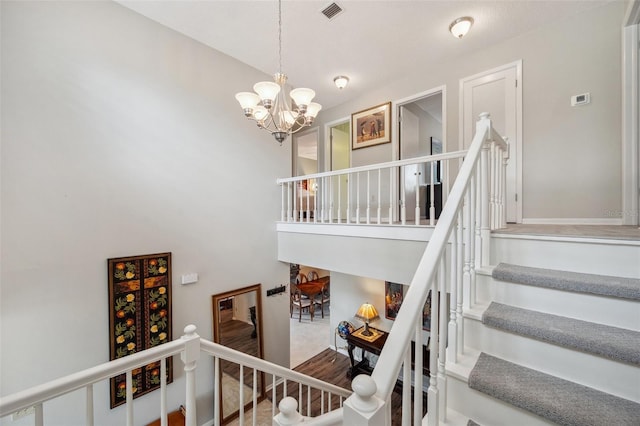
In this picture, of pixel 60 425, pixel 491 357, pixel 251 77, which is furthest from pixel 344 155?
pixel 60 425

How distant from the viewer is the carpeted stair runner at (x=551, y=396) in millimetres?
919

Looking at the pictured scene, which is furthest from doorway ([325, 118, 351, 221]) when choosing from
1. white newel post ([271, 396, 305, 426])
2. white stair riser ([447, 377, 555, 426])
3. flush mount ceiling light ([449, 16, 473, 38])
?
white newel post ([271, 396, 305, 426])

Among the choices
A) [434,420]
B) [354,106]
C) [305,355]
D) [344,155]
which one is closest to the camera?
[434,420]

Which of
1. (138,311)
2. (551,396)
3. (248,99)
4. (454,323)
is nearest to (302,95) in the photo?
(248,99)

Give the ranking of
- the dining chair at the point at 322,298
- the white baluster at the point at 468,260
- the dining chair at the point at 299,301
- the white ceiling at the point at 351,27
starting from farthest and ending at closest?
the dining chair at the point at 322,298 < the dining chair at the point at 299,301 < the white ceiling at the point at 351,27 < the white baluster at the point at 468,260

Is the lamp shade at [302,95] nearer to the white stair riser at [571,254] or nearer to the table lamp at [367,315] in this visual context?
the white stair riser at [571,254]

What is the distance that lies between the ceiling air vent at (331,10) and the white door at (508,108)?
78.2 inches

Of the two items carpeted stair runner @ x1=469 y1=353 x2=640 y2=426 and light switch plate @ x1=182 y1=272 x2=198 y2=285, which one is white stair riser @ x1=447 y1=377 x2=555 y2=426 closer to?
carpeted stair runner @ x1=469 y1=353 x2=640 y2=426

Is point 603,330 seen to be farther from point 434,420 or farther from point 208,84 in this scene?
point 208,84

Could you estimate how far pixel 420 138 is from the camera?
4934mm

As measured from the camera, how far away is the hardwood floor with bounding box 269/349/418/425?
417cm

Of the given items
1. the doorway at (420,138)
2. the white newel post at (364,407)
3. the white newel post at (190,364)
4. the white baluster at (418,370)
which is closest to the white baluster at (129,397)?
the white newel post at (190,364)

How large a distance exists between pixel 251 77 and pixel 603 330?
427cm

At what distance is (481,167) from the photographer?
5.36 ft
